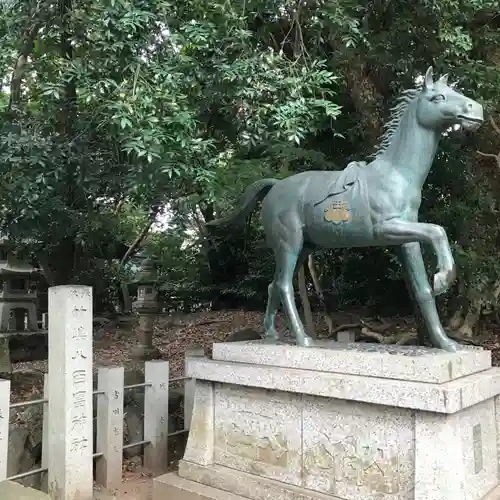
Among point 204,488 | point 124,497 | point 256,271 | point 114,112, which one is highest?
point 114,112

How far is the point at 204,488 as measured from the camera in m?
3.99

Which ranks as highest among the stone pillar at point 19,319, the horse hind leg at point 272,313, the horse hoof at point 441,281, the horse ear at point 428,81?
the horse ear at point 428,81

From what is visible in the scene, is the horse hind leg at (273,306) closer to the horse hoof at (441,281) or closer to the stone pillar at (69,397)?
the horse hoof at (441,281)

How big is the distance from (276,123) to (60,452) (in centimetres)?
304

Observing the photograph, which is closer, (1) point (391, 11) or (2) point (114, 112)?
(2) point (114, 112)

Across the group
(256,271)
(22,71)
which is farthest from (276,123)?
(256,271)

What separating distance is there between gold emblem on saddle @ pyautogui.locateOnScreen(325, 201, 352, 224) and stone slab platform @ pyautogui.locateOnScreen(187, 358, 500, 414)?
1.06m

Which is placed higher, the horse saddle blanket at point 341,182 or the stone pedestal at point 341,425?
the horse saddle blanket at point 341,182

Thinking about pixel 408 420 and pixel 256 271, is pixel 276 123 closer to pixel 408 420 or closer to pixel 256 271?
pixel 408 420

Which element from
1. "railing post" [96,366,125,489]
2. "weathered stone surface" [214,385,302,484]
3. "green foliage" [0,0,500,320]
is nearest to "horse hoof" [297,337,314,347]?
"weathered stone surface" [214,385,302,484]

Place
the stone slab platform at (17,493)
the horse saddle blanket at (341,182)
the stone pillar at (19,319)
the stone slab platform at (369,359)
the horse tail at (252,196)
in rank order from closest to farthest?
the stone slab platform at (17,493)
the stone slab platform at (369,359)
the horse saddle blanket at (341,182)
the horse tail at (252,196)
the stone pillar at (19,319)

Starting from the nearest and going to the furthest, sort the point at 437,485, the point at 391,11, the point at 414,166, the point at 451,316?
the point at 437,485
the point at 414,166
the point at 391,11
the point at 451,316

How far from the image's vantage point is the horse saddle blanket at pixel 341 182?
3822 mm

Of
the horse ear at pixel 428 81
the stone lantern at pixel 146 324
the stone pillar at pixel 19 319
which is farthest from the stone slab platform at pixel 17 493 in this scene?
the stone pillar at pixel 19 319
